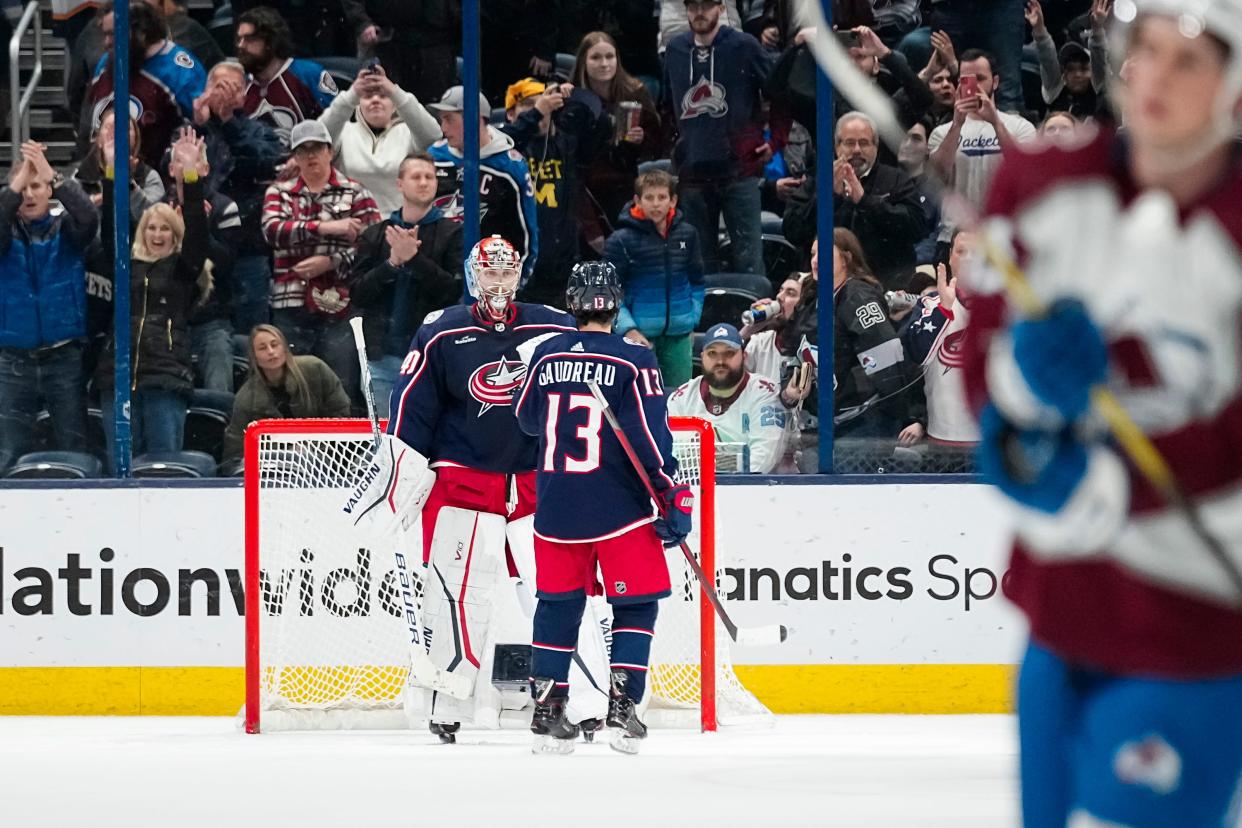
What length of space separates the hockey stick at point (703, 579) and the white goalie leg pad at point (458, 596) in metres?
0.58

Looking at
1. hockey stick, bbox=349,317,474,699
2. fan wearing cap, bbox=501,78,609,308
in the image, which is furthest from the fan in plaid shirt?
hockey stick, bbox=349,317,474,699

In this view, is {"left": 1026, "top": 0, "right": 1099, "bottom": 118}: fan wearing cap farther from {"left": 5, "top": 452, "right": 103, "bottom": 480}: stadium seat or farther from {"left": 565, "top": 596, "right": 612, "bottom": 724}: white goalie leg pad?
{"left": 5, "top": 452, "right": 103, "bottom": 480}: stadium seat

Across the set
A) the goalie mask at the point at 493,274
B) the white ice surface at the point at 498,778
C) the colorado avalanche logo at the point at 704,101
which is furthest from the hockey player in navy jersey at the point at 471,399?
the colorado avalanche logo at the point at 704,101

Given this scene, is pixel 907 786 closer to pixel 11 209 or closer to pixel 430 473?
pixel 430 473

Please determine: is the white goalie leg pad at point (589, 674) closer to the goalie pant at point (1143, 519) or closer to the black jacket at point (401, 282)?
the black jacket at point (401, 282)

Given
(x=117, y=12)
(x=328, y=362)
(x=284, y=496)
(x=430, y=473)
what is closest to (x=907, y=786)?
(x=430, y=473)

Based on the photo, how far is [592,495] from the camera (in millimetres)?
5094

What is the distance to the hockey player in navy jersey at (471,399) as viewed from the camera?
5.47 metres

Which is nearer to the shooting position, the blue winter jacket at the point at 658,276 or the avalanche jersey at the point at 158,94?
the blue winter jacket at the point at 658,276

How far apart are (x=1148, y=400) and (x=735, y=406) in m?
4.93

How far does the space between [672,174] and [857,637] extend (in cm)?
194

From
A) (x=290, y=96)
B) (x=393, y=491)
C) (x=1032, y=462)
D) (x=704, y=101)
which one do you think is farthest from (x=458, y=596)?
(x=1032, y=462)

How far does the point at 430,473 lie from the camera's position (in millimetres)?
5469

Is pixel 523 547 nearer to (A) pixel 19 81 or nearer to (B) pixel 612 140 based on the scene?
(B) pixel 612 140
